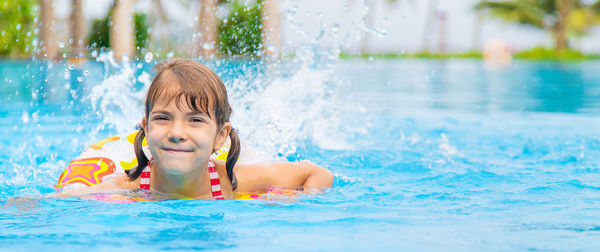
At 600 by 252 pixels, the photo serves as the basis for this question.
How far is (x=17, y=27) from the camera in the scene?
60.0 ft

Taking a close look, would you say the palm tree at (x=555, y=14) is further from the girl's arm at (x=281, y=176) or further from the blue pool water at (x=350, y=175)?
the girl's arm at (x=281, y=176)

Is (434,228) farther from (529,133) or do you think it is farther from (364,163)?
(529,133)

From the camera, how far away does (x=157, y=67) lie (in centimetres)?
280

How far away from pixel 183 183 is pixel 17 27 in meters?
17.0

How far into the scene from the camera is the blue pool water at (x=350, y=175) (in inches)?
98.5

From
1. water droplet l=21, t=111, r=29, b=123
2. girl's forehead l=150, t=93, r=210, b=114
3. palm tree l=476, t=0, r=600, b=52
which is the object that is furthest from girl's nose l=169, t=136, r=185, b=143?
palm tree l=476, t=0, r=600, b=52

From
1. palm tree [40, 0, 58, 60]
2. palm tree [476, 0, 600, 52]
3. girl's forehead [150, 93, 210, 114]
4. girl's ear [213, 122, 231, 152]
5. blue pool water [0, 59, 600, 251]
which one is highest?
palm tree [476, 0, 600, 52]

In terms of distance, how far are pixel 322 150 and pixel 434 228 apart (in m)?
2.60

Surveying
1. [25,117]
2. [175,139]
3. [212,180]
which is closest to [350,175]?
[212,180]

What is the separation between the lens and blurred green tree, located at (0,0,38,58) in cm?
1839

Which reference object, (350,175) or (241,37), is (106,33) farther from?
(350,175)

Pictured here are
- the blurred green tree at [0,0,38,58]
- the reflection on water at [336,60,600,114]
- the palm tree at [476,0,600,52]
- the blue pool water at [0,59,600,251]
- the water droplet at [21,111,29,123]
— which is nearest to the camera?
the blue pool water at [0,59,600,251]

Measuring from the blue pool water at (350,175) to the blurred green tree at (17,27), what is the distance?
9.83 metres

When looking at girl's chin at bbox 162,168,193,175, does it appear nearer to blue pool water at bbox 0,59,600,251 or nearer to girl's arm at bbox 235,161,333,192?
blue pool water at bbox 0,59,600,251
